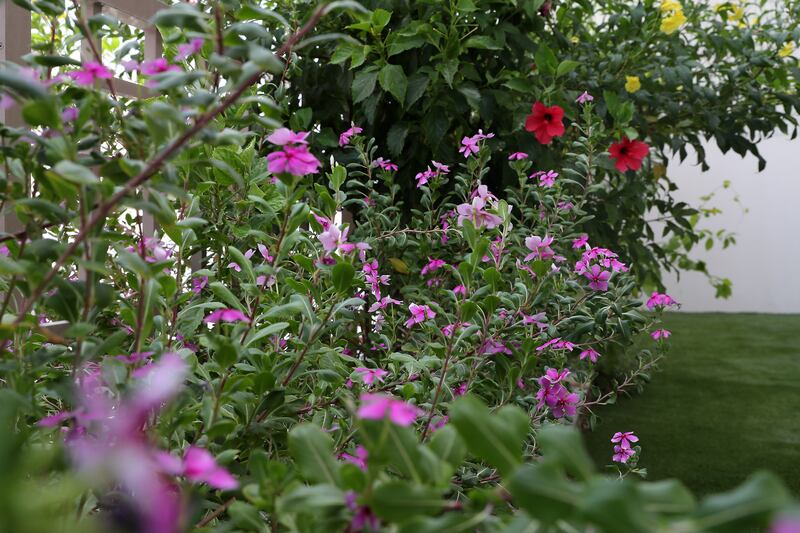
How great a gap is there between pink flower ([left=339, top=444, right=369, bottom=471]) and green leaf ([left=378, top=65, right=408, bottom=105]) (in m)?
1.16

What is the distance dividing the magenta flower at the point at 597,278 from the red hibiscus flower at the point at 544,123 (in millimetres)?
629

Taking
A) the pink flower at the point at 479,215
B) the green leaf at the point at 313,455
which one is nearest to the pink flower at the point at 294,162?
the green leaf at the point at 313,455

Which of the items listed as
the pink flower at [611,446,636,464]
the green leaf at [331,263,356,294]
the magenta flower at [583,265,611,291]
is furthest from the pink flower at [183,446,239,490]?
the pink flower at [611,446,636,464]

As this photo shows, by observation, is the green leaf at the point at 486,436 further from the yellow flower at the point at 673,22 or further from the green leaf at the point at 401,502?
the yellow flower at the point at 673,22

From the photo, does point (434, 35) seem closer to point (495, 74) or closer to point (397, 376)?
point (495, 74)

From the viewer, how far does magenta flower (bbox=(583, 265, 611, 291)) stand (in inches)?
48.9

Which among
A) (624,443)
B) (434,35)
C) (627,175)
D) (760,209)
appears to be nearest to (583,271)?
(624,443)

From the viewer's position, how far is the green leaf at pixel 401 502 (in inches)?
13.6

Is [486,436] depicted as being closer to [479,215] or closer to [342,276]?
[342,276]

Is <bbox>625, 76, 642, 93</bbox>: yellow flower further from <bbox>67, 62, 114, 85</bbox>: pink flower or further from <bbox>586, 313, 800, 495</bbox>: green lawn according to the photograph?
<bbox>67, 62, 114, 85</bbox>: pink flower

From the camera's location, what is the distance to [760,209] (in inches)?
266

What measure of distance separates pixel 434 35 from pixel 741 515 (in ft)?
5.52

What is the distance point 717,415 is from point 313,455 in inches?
124

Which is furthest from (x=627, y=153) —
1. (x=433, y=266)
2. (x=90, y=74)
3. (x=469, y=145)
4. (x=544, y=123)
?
(x=90, y=74)
